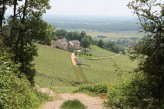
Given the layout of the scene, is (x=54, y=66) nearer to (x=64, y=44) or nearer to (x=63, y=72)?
(x=63, y=72)

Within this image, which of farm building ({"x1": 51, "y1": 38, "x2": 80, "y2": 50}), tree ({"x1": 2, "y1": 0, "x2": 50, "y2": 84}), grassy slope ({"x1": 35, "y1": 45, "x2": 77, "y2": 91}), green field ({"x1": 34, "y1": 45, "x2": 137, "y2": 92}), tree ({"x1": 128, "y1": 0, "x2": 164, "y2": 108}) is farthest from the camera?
farm building ({"x1": 51, "y1": 38, "x2": 80, "y2": 50})

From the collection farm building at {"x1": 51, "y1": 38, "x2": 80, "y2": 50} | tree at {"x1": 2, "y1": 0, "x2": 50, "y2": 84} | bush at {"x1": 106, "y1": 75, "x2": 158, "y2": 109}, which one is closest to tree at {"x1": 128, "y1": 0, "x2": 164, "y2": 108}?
bush at {"x1": 106, "y1": 75, "x2": 158, "y2": 109}

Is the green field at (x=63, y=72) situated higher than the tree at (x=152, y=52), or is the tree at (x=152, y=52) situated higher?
the tree at (x=152, y=52)

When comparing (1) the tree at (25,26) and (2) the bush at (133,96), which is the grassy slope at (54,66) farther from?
(2) the bush at (133,96)

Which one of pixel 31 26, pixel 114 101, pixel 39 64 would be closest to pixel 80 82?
pixel 39 64

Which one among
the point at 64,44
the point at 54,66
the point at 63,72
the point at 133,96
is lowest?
the point at 63,72

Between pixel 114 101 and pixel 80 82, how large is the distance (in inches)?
2128

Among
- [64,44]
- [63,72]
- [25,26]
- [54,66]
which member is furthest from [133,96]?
[64,44]

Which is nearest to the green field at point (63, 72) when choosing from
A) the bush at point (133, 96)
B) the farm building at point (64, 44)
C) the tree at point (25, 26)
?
the tree at point (25, 26)

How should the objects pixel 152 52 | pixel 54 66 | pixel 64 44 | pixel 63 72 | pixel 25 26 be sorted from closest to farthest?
pixel 152 52 < pixel 25 26 < pixel 63 72 < pixel 54 66 < pixel 64 44

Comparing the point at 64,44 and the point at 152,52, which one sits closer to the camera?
the point at 152,52

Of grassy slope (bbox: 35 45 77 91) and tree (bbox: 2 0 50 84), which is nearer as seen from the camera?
tree (bbox: 2 0 50 84)

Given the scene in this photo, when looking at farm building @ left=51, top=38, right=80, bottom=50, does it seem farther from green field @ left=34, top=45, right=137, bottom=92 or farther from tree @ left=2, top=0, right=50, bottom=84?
tree @ left=2, top=0, right=50, bottom=84

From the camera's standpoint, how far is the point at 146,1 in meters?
19.3
